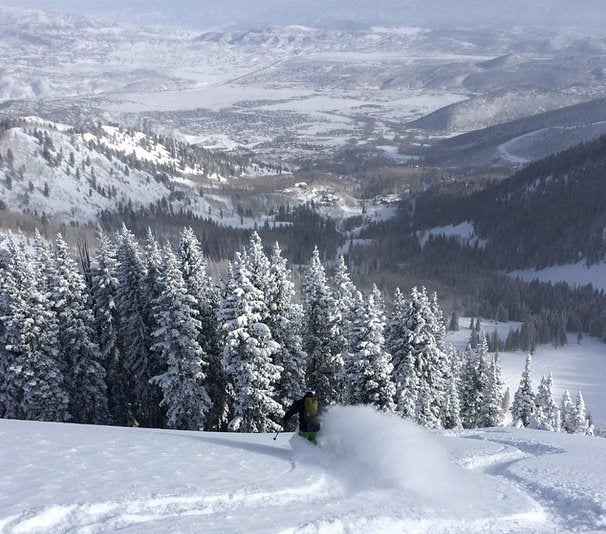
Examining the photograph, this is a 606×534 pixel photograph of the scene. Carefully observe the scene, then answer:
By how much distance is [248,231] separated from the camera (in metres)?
194

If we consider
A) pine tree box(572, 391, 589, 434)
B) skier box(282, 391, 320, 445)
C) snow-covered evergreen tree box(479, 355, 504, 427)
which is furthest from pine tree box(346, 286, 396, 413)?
pine tree box(572, 391, 589, 434)

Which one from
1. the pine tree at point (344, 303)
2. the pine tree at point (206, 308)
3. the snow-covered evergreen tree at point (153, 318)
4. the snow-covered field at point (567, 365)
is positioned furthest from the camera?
the snow-covered field at point (567, 365)

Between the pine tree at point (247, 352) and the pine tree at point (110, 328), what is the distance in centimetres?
1101

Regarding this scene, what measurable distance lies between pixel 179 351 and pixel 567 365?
100 metres

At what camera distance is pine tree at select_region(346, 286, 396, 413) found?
110 feet

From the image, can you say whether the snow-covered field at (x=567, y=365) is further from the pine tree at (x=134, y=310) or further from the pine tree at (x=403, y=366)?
the pine tree at (x=134, y=310)

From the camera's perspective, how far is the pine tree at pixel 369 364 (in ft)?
110

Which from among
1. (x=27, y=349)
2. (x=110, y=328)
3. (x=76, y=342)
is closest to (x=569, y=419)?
(x=110, y=328)

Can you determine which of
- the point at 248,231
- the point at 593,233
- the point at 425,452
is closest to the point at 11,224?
the point at 248,231

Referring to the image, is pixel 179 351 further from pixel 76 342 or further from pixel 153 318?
pixel 76 342

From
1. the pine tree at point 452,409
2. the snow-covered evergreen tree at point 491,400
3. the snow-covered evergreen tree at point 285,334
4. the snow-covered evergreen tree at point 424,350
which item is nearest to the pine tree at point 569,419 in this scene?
the snow-covered evergreen tree at point 491,400

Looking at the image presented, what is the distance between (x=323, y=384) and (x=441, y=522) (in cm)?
2729

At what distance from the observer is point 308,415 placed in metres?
18.7

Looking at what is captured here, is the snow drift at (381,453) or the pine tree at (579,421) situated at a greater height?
the snow drift at (381,453)
